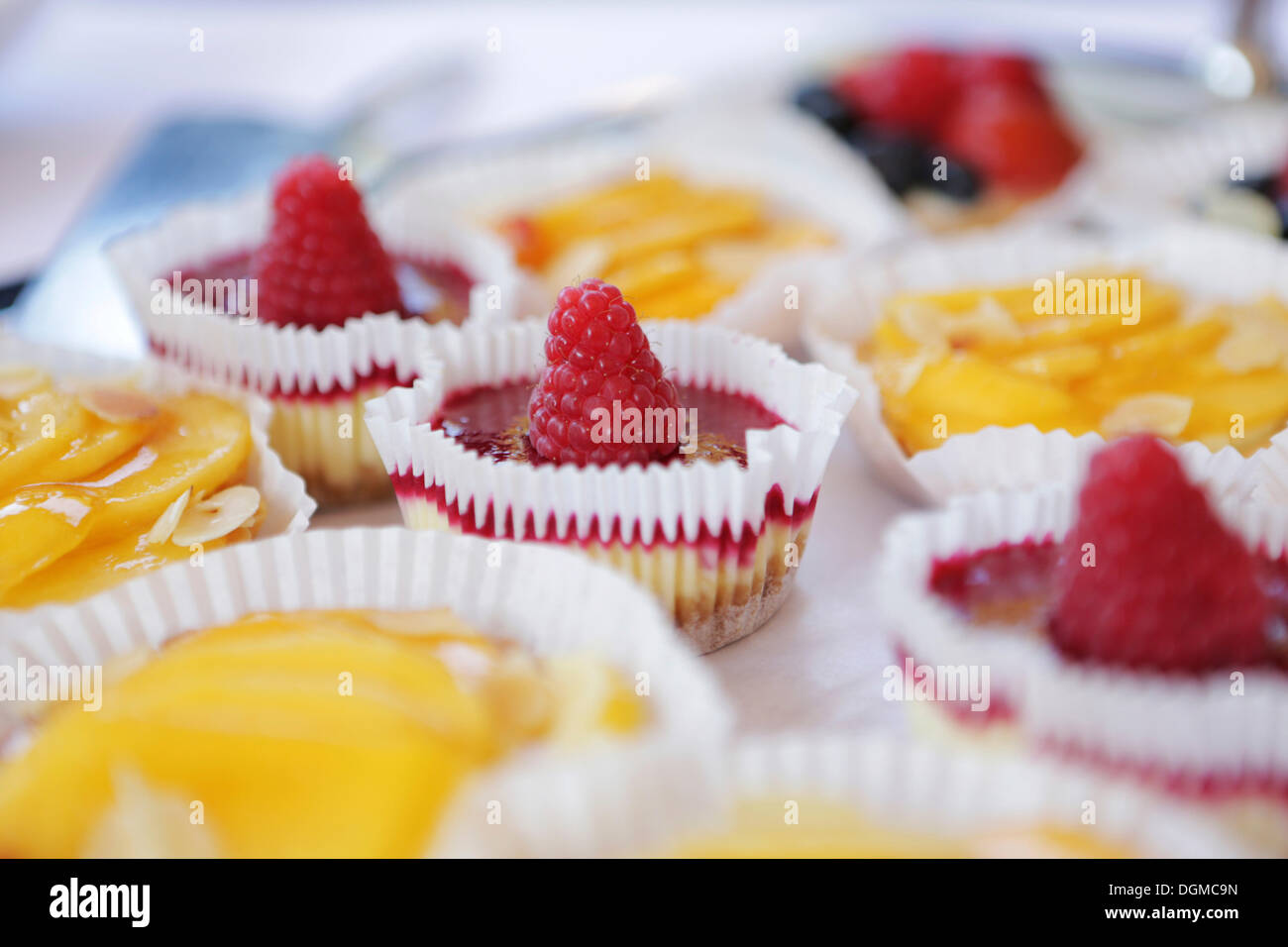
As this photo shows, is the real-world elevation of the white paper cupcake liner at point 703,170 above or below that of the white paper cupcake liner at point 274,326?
above

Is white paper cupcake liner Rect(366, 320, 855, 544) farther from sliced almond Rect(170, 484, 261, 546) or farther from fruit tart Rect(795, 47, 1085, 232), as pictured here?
fruit tart Rect(795, 47, 1085, 232)

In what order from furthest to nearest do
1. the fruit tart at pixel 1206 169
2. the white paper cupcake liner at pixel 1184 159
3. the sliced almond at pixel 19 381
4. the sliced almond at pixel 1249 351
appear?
the white paper cupcake liner at pixel 1184 159, the fruit tart at pixel 1206 169, the sliced almond at pixel 1249 351, the sliced almond at pixel 19 381

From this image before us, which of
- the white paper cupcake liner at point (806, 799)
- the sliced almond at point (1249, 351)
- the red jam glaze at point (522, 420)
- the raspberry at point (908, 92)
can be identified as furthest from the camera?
the raspberry at point (908, 92)

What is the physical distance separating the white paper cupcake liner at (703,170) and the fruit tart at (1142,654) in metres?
1.32

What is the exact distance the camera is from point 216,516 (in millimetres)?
1533

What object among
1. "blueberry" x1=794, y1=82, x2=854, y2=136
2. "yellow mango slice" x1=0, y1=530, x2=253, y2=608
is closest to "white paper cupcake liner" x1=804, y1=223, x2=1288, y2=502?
"blueberry" x1=794, y1=82, x2=854, y2=136

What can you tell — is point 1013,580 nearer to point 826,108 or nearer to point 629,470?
point 629,470

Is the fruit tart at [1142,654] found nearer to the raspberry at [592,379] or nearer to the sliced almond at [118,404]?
the raspberry at [592,379]

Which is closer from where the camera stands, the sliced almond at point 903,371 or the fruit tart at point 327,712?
the fruit tart at point 327,712

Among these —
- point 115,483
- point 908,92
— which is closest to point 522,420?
point 115,483

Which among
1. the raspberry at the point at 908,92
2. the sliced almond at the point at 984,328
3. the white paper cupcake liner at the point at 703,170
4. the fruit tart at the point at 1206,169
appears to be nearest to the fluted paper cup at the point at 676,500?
the sliced almond at the point at 984,328

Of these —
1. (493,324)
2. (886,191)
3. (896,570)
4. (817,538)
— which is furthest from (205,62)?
(896,570)

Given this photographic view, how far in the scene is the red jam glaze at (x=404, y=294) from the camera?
6.05ft

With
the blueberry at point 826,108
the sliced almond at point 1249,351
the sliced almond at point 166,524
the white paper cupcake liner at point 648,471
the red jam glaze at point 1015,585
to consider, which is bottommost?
the red jam glaze at point 1015,585
